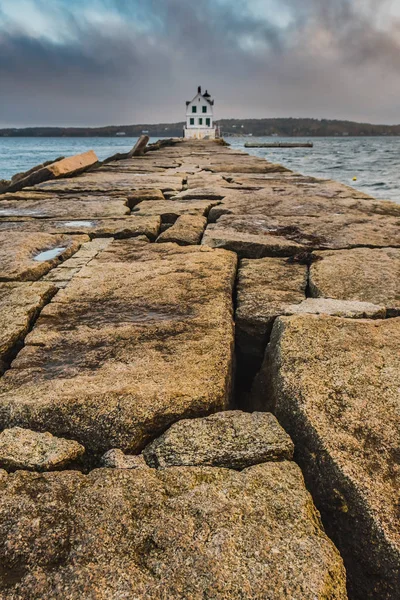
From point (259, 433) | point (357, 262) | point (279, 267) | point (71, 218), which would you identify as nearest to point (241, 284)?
point (279, 267)

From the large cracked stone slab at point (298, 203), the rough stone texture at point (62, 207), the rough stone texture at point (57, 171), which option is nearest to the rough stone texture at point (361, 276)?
the large cracked stone slab at point (298, 203)

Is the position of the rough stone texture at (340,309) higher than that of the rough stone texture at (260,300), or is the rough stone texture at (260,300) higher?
the rough stone texture at (340,309)

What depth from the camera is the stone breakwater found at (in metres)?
0.92

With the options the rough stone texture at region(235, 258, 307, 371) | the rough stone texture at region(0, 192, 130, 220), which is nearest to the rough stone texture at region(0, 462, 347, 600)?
the rough stone texture at region(235, 258, 307, 371)

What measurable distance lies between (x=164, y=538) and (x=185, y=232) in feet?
8.21

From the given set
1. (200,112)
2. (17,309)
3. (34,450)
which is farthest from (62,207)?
(200,112)

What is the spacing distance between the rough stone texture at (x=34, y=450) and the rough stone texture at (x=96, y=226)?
224 centimetres

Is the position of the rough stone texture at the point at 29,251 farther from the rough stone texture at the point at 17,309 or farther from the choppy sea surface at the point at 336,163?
the choppy sea surface at the point at 336,163

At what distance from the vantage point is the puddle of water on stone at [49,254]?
2.76m

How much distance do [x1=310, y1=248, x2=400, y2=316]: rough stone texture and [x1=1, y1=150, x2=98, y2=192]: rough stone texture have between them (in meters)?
4.78

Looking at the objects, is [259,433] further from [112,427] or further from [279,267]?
[279,267]

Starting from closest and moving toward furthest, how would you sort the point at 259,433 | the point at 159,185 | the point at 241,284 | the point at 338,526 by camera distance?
the point at 338,526
the point at 259,433
the point at 241,284
the point at 159,185

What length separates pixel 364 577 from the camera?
3.51ft

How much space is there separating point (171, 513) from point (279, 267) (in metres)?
1.86
